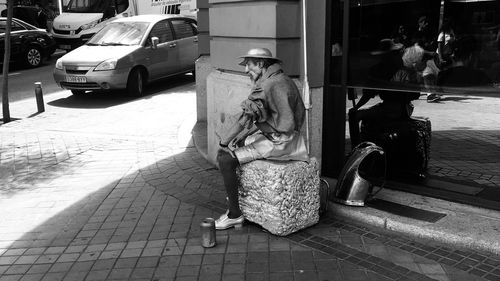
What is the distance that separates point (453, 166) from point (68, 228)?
13.0ft

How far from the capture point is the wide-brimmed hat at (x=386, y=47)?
5195 mm

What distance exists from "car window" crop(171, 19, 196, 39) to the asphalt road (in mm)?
3350

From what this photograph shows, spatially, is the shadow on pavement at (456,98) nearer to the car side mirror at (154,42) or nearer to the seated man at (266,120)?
the seated man at (266,120)

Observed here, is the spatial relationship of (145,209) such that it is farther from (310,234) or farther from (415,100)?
(415,100)

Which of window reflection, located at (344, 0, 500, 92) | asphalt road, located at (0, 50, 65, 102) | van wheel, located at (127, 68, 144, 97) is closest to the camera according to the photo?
window reflection, located at (344, 0, 500, 92)

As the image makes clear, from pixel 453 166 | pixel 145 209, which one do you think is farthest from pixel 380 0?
pixel 145 209

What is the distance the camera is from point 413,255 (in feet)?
13.6

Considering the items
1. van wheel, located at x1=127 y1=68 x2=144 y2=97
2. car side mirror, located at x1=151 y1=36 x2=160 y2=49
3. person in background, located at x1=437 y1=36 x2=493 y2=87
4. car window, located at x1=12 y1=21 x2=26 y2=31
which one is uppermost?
car window, located at x1=12 y1=21 x2=26 y2=31

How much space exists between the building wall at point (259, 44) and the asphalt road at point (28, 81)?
7749mm

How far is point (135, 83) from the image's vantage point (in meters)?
11.8

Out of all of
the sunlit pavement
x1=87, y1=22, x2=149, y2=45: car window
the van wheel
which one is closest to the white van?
x1=87, y1=22, x2=149, y2=45: car window

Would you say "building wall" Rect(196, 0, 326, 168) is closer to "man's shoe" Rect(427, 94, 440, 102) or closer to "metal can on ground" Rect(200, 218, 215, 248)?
"man's shoe" Rect(427, 94, 440, 102)

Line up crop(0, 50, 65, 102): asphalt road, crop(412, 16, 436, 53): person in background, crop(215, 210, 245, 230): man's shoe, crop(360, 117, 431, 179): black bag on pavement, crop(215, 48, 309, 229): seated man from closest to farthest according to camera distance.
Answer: crop(215, 48, 309, 229): seated man, crop(215, 210, 245, 230): man's shoe, crop(412, 16, 436, 53): person in background, crop(360, 117, 431, 179): black bag on pavement, crop(0, 50, 65, 102): asphalt road

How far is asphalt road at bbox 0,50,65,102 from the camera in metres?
12.6
